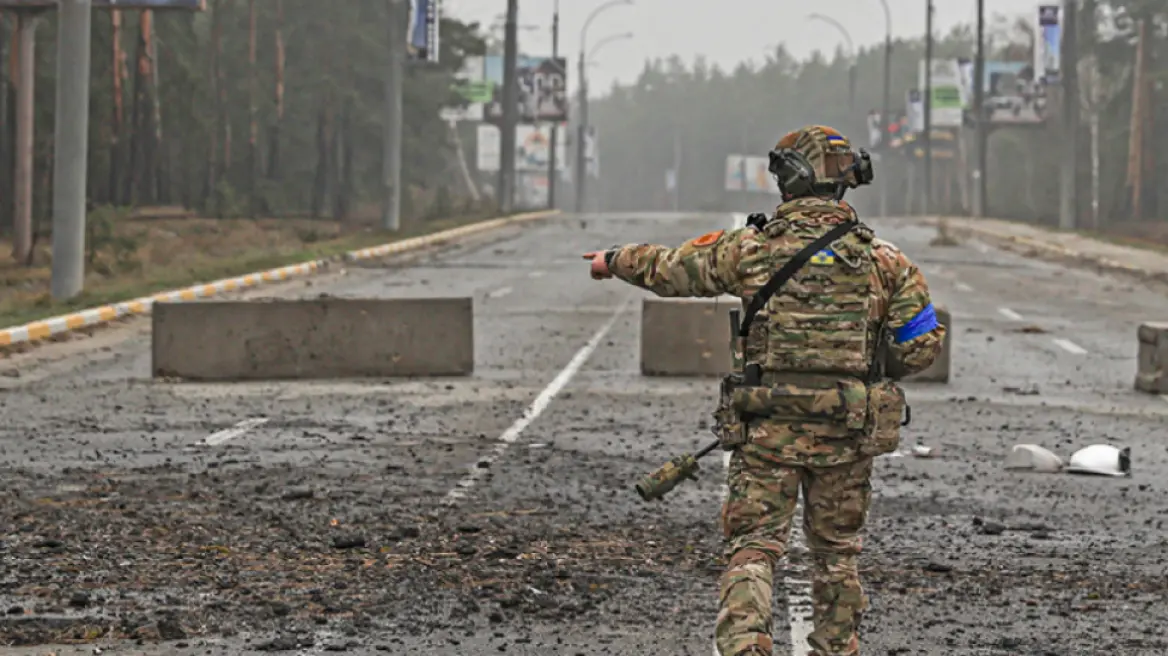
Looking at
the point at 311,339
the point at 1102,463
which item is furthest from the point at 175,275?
the point at 1102,463

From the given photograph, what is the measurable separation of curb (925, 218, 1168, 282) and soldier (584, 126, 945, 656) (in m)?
32.7

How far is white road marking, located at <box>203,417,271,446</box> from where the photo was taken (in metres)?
14.0

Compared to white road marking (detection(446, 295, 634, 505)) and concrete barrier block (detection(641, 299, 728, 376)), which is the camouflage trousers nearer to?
white road marking (detection(446, 295, 634, 505))

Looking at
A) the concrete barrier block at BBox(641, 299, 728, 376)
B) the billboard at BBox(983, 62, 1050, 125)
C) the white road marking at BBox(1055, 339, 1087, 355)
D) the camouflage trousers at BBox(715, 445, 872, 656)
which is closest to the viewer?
the camouflage trousers at BBox(715, 445, 872, 656)

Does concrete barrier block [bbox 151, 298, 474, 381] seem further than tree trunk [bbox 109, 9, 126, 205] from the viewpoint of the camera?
No

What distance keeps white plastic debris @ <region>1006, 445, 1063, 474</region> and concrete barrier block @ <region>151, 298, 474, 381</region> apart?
6.60 m

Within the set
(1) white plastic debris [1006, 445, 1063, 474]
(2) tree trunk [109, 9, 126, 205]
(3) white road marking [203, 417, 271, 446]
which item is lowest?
(3) white road marking [203, 417, 271, 446]

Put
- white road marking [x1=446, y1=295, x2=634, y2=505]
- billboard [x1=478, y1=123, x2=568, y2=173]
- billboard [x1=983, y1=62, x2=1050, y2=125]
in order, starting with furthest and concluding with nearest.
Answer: billboard [x1=478, y1=123, x2=568, y2=173] → billboard [x1=983, y1=62, x2=1050, y2=125] → white road marking [x1=446, y1=295, x2=634, y2=505]

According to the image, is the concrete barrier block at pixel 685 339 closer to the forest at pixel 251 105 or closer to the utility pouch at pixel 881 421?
the utility pouch at pixel 881 421

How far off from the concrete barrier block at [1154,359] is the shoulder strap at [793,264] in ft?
41.5

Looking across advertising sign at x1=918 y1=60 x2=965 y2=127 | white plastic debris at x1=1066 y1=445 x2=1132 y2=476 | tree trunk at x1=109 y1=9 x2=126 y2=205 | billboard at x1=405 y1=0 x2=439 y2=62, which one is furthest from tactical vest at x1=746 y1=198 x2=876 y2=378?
advertising sign at x1=918 y1=60 x2=965 y2=127

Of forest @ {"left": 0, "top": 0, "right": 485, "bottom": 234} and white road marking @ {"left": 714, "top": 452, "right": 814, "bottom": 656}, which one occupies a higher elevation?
forest @ {"left": 0, "top": 0, "right": 485, "bottom": 234}

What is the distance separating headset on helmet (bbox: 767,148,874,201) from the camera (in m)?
6.35

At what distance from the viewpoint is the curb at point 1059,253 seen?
39656 millimetres
